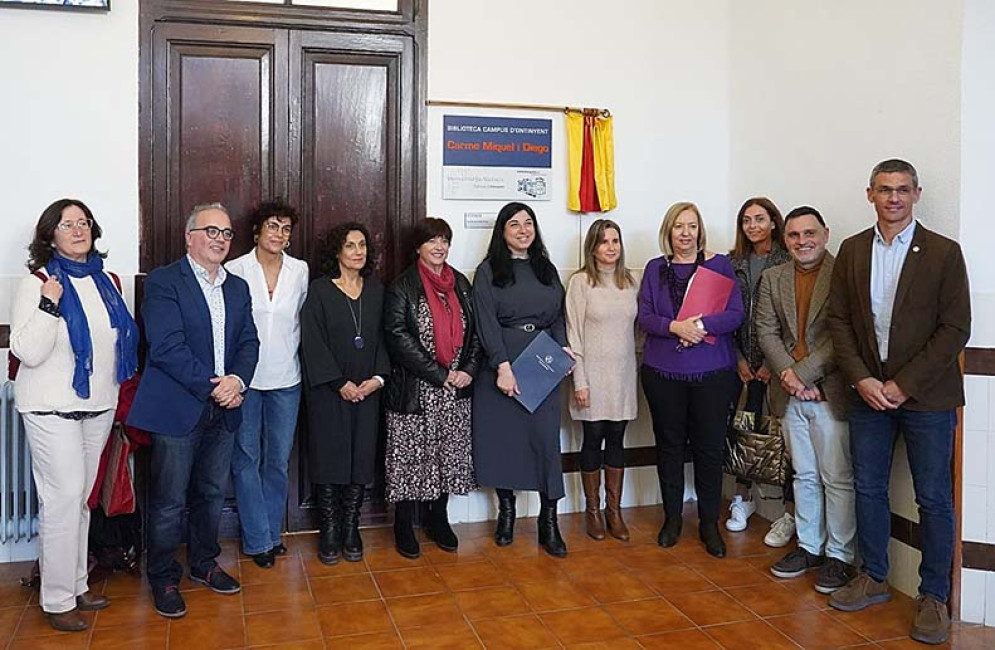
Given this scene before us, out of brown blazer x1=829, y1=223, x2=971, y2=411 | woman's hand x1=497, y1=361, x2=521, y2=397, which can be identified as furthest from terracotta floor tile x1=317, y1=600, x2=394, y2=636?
brown blazer x1=829, y1=223, x2=971, y2=411

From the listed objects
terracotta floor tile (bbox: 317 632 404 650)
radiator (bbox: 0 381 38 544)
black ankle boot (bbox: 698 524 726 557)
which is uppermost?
radiator (bbox: 0 381 38 544)

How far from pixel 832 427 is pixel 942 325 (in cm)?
70

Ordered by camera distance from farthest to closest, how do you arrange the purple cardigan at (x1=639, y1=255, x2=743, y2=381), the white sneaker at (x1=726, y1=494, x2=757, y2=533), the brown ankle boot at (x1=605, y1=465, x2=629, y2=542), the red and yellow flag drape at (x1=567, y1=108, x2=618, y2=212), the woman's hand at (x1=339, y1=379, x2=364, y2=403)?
the red and yellow flag drape at (x1=567, y1=108, x2=618, y2=212) < the white sneaker at (x1=726, y1=494, x2=757, y2=533) < the brown ankle boot at (x1=605, y1=465, x2=629, y2=542) < the purple cardigan at (x1=639, y1=255, x2=743, y2=381) < the woman's hand at (x1=339, y1=379, x2=364, y2=403)

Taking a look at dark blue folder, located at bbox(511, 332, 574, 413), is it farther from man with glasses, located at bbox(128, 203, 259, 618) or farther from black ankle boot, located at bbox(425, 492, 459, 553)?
man with glasses, located at bbox(128, 203, 259, 618)

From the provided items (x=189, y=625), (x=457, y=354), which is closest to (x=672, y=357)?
(x=457, y=354)

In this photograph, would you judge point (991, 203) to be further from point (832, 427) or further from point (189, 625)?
point (189, 625)

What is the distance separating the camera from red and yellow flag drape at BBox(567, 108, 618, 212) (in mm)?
4723

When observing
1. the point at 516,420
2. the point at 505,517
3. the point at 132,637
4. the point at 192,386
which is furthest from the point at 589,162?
the point at 132,637

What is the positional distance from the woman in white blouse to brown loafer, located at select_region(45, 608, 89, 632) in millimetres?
818

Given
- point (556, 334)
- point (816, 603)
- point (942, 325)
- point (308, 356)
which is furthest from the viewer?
point (556, 334)

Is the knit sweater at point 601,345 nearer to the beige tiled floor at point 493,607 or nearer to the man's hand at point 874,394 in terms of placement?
the beige tiled floor at point 493,607

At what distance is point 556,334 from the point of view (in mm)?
4305

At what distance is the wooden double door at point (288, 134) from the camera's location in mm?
4219

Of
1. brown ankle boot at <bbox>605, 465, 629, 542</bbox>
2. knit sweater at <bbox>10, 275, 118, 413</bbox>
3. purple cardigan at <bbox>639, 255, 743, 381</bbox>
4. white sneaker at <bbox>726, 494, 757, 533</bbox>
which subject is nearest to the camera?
knit sweater at <bbox>10, 275, 118, 413</bbox>
